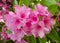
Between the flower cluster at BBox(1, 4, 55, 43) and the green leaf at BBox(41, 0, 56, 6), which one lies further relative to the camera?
the green leaf at BBox(41, 0, 56, 6)

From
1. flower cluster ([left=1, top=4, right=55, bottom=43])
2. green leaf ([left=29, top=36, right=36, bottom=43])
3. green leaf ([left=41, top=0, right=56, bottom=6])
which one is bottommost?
green leaf ([left=29, top=36, right=36, bottom=43])

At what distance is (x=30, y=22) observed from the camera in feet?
2.89

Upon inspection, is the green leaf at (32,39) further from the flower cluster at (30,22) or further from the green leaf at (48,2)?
the green leaf at (48,2)

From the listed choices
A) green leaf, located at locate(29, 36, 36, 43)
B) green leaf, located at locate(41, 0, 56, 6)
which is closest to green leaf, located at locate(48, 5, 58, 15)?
green leaf, located at locate(41, 0, 56, 6)

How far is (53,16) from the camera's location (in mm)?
977

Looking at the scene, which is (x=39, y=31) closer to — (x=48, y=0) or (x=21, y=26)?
(x=21, y=26)

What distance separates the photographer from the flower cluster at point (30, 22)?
876 millimetres

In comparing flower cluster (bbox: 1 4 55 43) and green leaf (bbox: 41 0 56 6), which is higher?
green leaf (bbox: 41 0 56 6)

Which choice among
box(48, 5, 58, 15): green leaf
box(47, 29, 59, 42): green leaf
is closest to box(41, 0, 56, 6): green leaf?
box(48, 5, 58, 15): green leaf

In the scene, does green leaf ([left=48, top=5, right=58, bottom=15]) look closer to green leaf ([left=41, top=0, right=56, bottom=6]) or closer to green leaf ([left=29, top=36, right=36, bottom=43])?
→ green leaf ([left=41, top=0, right=56, bottom=6])

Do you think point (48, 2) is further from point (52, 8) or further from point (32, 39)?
point (32, 39)

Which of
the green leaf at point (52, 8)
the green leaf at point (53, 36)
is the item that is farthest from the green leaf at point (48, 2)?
the green leaf at point (53, 36)

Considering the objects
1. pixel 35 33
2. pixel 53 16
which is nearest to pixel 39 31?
pixel 35 33

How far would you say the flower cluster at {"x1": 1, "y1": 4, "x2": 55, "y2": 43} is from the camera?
88 centimetres
